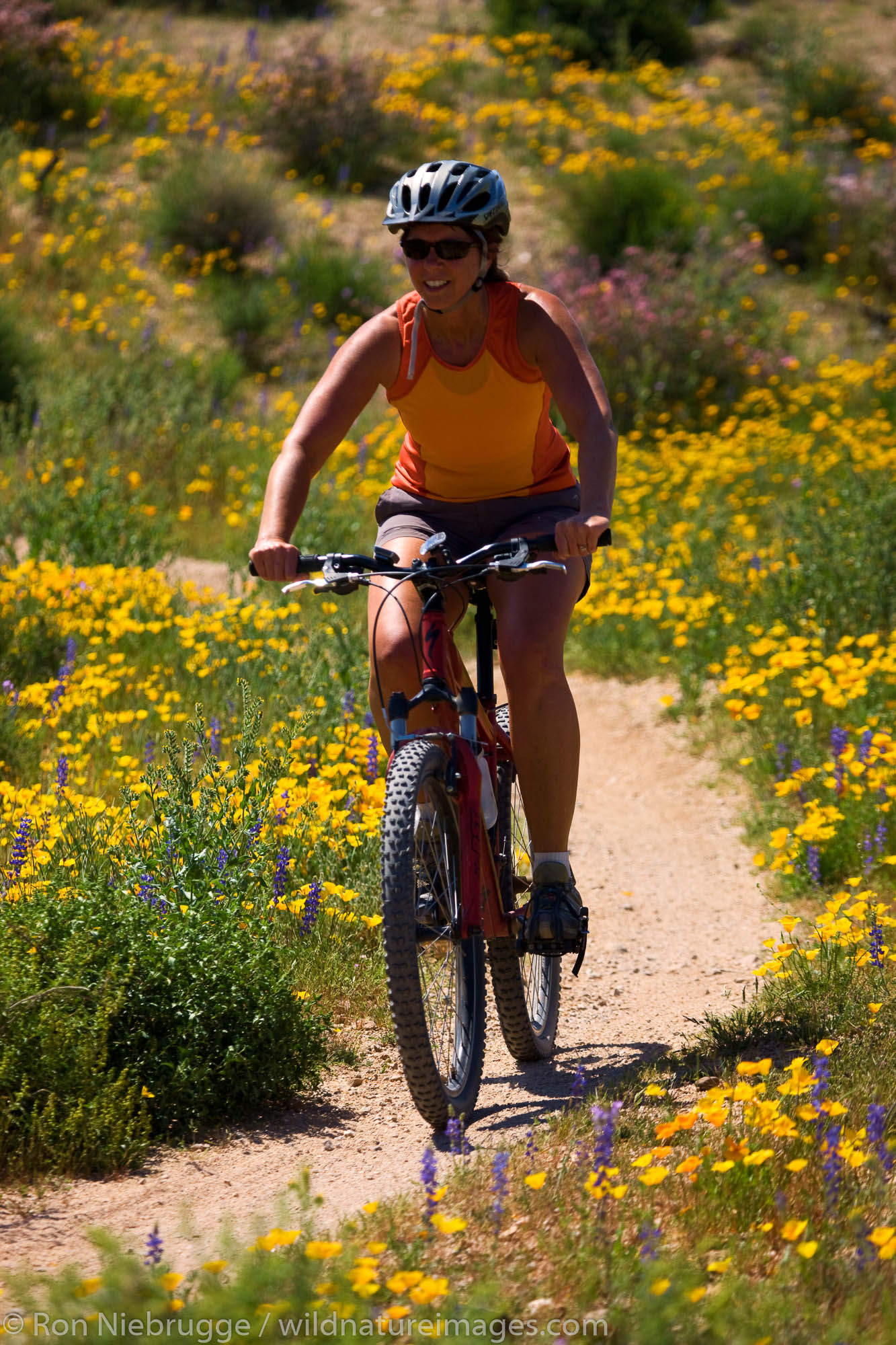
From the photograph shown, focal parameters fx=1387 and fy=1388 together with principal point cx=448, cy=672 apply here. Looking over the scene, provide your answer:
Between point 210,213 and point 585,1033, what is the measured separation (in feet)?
35.5

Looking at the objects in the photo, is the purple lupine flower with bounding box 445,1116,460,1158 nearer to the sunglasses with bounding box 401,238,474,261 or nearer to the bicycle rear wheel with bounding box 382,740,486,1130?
the bicycle rear wheel with bounding box 382,740,486,1130

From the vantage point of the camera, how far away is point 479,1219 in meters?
2.64

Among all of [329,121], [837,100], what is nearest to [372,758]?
[329,121]

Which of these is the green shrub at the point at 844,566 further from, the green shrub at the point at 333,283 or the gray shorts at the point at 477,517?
the green shrub at the point at 333,283

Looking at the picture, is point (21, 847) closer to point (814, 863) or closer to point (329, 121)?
point (814, 863)

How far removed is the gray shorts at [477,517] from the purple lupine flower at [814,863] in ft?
5.51

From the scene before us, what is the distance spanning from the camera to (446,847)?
10.8 feet

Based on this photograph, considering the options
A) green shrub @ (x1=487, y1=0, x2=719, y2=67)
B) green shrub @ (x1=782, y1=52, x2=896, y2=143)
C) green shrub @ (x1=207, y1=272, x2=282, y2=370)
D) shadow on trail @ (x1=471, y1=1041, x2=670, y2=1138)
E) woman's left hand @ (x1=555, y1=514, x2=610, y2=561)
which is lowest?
shadow on trail @ (x1=471, y1=1041, x2=670, y2=1138)

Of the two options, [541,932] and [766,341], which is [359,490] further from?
[541,932]

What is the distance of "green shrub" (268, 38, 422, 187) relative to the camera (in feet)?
50.4

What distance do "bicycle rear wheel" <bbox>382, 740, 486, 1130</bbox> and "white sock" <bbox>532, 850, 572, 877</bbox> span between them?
0.39m

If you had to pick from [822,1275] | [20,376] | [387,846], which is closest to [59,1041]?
[387,846]

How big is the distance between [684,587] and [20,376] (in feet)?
14.9

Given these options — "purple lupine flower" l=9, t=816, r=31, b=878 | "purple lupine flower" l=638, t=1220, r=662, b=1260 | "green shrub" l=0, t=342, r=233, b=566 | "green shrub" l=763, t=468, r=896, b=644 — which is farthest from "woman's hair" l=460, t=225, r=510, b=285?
"green shrub" l=0, t=342, r=233, b=566
